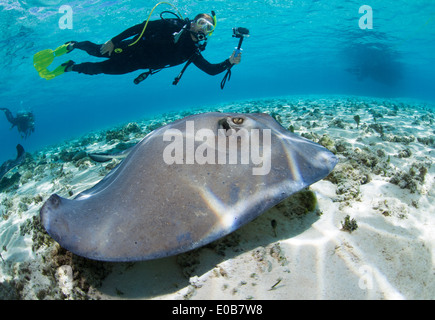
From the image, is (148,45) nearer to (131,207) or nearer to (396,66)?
(131,207)

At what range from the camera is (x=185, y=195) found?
1.92m

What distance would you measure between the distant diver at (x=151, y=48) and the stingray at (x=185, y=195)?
691cm

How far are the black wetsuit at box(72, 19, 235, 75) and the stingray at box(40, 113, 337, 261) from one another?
7223mm

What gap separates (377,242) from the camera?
2.45 metres

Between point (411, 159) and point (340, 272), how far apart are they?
4.40m

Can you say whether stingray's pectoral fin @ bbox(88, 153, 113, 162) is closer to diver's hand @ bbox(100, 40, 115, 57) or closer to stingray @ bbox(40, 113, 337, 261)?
stingray @ bbox(40, 113, 337, 261)

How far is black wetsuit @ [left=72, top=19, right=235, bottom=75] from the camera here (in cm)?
851

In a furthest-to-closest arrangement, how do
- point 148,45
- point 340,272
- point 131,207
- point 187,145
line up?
point 148,45
point 187,145
point 340,272
point 131,207

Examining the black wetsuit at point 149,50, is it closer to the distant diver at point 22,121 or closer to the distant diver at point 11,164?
the distant diver at point 11,164

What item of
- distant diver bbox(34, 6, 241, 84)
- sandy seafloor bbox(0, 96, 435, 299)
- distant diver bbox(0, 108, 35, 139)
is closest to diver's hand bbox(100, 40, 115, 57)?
distant diver bbox(34, 6, 241, 84)

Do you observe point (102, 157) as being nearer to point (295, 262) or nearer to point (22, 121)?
point (295, 262)

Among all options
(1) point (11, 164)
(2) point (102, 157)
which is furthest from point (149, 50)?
(1) point (11, 164)

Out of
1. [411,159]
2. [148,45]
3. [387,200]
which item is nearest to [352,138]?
[411,159]

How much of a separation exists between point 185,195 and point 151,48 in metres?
8.42
